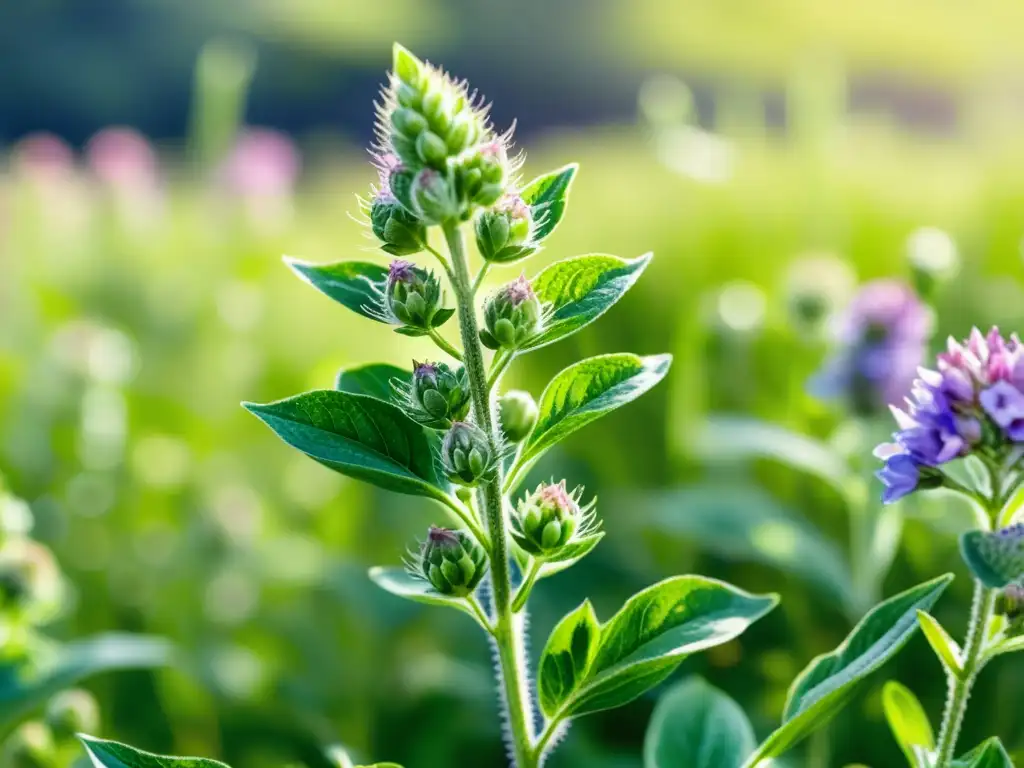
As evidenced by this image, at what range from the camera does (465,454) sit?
0.69m

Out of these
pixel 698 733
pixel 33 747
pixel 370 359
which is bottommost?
pixel 33 747

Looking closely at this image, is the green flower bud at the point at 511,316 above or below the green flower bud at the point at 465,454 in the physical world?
above

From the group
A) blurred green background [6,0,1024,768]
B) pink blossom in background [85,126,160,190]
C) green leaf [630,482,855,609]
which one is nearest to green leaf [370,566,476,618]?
blurred green background [6,0,1024,768]

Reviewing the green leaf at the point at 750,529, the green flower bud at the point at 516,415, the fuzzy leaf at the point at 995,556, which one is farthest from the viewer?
the green leaf at the point at 750,529

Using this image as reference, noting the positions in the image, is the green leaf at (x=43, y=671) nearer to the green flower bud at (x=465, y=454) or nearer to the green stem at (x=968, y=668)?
the green flower bud at (x=465, y=454)

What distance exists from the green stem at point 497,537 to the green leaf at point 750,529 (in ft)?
2.47

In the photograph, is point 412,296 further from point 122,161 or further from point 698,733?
point 122,161

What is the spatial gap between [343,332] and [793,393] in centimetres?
127

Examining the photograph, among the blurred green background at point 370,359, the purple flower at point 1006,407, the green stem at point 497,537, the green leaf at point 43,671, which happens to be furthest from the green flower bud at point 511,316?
the green leaf at point 43,671

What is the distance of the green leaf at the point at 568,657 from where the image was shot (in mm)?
771

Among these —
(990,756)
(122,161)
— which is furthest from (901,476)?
(122,161)

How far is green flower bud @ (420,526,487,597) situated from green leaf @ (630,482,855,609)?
79cm

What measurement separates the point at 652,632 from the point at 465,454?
0.18m

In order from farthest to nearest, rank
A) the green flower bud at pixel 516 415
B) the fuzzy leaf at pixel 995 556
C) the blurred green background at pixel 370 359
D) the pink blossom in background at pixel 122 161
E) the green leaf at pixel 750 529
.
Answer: the pink blossom in background at pixel 122 161 < the blurred green background at pixel 370 359 < the green leaf at pixel 750 529 < the green flower bud at pixel 516 415 < the fuzzy leaf at pixel 995 556
